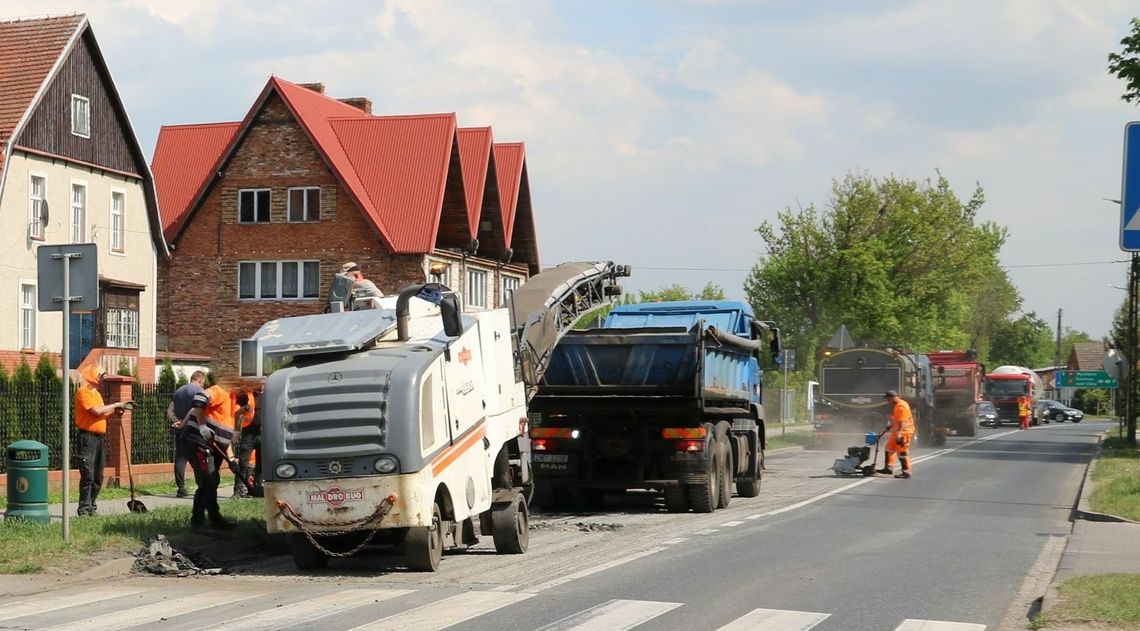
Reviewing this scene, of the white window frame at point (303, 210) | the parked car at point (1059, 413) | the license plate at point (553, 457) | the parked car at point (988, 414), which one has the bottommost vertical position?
the parked car at point (1059, 413)

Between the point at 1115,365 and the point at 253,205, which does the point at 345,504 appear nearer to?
the point at 1115,365

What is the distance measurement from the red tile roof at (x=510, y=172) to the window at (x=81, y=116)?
56.0 feet

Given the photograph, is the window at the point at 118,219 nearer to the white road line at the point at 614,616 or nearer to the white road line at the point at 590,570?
the white road line at the point at 590,570

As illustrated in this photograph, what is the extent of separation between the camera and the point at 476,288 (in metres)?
50.0

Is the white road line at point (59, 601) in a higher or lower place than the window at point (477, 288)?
lower

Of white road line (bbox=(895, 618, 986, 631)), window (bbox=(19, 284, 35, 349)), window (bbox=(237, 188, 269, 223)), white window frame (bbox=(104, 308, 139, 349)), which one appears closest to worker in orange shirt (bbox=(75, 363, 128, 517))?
white road line (bbox=(895, 618, 986, 631))

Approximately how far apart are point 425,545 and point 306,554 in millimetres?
1202

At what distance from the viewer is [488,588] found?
11.5 m

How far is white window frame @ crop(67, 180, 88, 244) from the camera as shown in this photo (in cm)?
3675

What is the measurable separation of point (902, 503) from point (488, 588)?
37.8 feet

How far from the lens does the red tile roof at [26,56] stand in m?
34.8

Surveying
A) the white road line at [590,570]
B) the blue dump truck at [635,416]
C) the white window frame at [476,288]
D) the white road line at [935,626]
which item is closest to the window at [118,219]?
the white window frame at [476,288]

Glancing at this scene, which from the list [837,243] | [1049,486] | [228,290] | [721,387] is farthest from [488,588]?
[837,243]

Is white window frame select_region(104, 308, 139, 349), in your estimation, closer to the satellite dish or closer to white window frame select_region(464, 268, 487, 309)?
white window frame select_region(464, 268, 487, 309)
